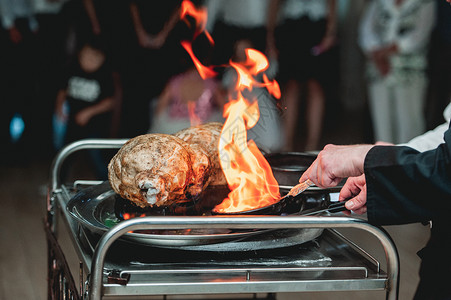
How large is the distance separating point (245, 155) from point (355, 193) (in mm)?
374

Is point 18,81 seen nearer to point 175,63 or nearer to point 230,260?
point 175,63

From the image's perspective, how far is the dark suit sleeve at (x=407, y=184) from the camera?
1.16 m

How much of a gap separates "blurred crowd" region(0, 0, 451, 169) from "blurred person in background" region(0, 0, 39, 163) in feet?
0.04

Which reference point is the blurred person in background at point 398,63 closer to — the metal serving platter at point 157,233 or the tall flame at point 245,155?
the tall flame at point 245,155

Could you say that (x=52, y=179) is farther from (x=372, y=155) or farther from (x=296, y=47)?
(x=296, y=47)

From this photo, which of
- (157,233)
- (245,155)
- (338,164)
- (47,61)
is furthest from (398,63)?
(157,233)

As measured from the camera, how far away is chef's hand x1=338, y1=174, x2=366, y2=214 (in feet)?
4.49

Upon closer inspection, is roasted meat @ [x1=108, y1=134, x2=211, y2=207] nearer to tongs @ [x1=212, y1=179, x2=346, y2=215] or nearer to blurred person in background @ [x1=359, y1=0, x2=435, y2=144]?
tongs @ [x1=212, y1=179, x2=346, y2=215]

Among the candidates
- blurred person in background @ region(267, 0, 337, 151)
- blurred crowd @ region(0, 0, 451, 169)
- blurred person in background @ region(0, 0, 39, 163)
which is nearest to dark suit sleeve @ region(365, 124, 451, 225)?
blurred crowd @ region(0, 0, 451, 169)

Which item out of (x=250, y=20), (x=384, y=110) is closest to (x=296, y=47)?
(x=250, y=20)

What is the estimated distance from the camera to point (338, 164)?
1.28 m

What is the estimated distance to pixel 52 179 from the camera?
195 centimetres

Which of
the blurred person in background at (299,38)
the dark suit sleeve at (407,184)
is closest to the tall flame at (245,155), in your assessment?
the dark suit sleeve at (407,184)

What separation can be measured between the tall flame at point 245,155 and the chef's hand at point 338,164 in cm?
26
